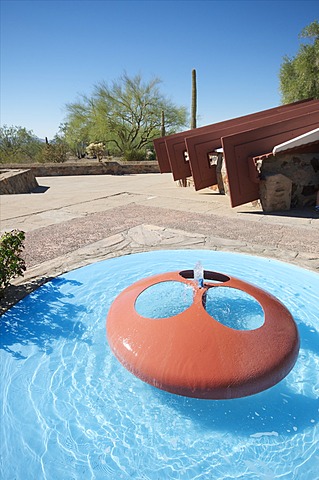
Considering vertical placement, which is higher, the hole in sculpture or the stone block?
the stone block

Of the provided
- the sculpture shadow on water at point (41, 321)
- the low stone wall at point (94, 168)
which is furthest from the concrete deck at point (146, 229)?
the low stone wall at point (94, 168)

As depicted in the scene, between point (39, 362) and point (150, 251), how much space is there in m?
2.79

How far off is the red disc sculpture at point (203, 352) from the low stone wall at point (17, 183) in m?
11.4

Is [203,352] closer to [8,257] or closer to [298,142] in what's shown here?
[8,257]

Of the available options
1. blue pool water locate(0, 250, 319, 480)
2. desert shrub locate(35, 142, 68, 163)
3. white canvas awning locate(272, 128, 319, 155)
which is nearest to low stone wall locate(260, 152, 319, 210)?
white canvas awning locate(272, 128, 319, 155)

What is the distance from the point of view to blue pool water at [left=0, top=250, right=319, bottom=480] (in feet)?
6.34

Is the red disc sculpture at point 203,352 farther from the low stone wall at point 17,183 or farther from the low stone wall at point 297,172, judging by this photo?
the low stone wall at point 17,183

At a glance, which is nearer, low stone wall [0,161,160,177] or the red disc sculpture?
the red disc sculpture

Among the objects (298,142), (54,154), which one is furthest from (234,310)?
(54,154)

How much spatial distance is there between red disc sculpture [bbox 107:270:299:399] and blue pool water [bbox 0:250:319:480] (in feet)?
0.80

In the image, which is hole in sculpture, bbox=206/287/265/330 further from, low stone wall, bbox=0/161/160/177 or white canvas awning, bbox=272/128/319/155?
low stone wall, bbox=0/161/160/177

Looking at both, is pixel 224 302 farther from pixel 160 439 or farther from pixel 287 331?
pixel 160 439

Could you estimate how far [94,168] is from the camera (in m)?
19.2

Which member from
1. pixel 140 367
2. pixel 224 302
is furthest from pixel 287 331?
pixel 140 367
